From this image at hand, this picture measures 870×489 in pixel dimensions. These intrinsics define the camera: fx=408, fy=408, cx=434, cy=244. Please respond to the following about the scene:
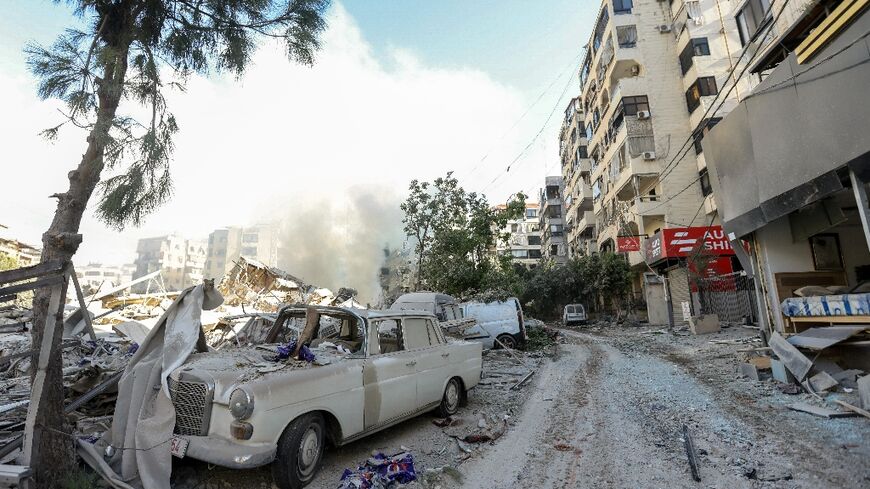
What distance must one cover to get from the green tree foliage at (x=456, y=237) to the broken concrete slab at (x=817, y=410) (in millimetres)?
16067

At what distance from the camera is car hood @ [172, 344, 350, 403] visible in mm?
3553

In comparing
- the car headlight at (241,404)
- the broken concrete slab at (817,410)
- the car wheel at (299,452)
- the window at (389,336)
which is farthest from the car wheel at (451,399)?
the broken concrete slab at (817,410)

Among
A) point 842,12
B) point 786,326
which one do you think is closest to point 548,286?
point 786,326

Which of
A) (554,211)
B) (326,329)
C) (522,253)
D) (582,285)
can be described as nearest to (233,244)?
(522,253)

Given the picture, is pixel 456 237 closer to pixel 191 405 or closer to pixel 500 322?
pixel 500 322

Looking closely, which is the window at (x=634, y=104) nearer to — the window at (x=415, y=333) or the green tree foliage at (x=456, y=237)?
the green tree foliage at (x=456, y=237)

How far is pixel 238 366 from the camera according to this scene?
3.93m

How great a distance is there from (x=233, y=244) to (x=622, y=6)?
8485cm

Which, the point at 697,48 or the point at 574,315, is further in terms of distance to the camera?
A: the point at 574,315

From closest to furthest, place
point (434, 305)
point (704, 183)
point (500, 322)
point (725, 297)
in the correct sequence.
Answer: point (434, 305) < point (500, 322) < point (725, 297) < point (704, 183)

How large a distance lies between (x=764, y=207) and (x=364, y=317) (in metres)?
7.42

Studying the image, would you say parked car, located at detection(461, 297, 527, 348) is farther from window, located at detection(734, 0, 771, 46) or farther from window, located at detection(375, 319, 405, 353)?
window, located at detection(734, 0, 771, 46)

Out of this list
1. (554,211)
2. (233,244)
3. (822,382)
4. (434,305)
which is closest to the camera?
(822,382)

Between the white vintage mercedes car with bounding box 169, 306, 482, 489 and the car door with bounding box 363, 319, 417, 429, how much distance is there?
0.04ft
